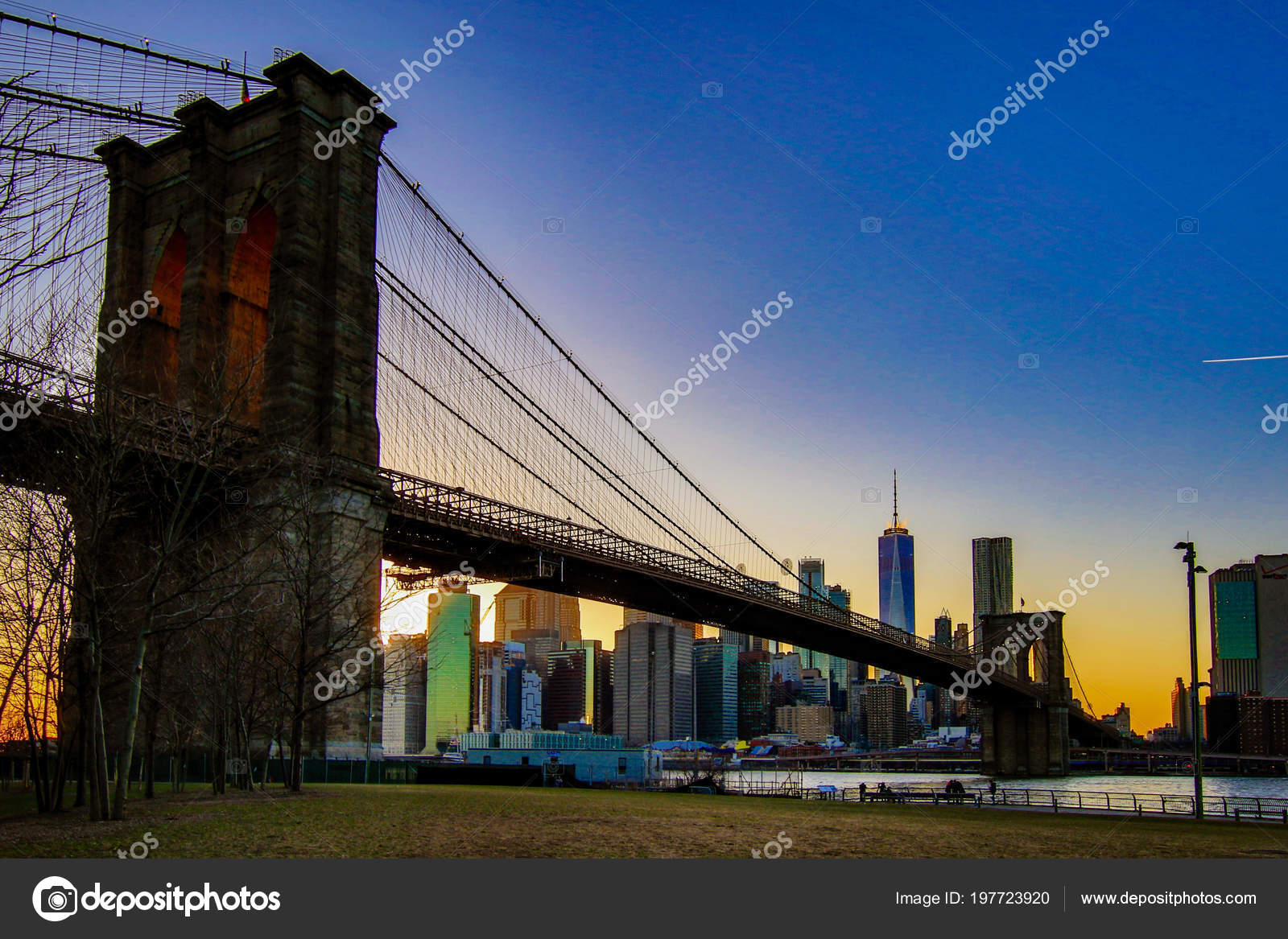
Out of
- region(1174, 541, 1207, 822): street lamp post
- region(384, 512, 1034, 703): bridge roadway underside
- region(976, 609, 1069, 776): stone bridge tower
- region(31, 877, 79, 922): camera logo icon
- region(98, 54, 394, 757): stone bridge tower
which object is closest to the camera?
region(31, 877, 79, 922): camera logo icon

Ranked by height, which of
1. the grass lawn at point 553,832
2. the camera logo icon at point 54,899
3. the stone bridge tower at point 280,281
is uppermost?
the stone bridge tower at point 280,281

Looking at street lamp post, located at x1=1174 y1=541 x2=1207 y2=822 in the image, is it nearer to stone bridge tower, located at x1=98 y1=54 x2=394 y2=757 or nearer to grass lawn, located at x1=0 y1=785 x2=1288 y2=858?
grass lawn, located at x1=0 y1=785 x2=1288 y2=858

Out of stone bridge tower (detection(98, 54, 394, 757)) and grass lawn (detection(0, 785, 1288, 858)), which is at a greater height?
stone bridge tower (detection(98, 54, 394, 757))

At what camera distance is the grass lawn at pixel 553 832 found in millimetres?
15125

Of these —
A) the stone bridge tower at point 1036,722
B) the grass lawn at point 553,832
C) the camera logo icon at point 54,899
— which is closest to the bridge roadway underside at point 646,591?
the stone bridge tower at point 1036,722

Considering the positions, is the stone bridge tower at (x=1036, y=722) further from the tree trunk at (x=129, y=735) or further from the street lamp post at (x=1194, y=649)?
the tree trunk at (x=129, y=735)

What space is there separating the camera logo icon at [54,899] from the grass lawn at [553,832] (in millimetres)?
3446

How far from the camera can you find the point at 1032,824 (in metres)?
26.4

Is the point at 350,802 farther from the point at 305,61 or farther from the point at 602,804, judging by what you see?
the point at 305,61

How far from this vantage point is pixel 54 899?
10.3 meters

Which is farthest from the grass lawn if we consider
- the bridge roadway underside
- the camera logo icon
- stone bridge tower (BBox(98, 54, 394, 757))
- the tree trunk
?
the bridge roadway underside

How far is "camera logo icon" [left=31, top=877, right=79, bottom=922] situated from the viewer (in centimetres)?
1019

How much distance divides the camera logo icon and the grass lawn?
3.45m

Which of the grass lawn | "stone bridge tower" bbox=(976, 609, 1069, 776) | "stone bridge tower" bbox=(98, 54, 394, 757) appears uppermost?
"stone bridge tower" bbox=(98, 54, 394, 757)
